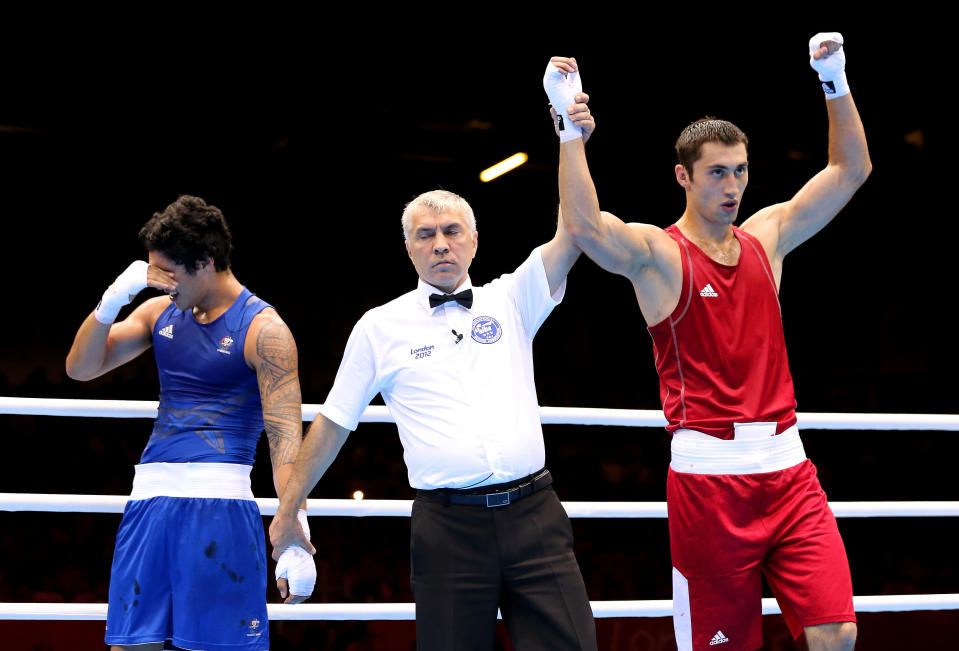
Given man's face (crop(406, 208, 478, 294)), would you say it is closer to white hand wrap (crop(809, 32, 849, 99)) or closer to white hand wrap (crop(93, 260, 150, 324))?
white hand wrap (crop(93, 260, 150, 324))

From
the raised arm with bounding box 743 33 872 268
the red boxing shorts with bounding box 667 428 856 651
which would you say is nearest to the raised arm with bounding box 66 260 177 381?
the red boxing shorts with bounding box 667 428 856 651

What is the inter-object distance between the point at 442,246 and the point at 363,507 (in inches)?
31.2

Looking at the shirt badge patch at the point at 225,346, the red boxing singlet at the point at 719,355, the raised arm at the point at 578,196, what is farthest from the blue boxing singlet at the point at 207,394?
the red boxing singlet at the point at 719,355

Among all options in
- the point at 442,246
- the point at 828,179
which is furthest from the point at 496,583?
the point at 828,179

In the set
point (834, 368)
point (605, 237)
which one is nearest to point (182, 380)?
point (605, 237)

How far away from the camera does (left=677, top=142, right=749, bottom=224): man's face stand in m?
2.53

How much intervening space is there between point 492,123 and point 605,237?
5.91 metres

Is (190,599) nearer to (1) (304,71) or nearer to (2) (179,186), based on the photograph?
(1) (304,71)

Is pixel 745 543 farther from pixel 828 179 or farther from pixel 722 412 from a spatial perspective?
pixel 828 179

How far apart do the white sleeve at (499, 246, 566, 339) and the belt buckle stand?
405 millimetres

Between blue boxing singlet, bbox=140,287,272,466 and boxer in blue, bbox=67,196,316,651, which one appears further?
blue boxing singlet, bbox=140,287,272,466

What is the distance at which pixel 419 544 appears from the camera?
2.22m

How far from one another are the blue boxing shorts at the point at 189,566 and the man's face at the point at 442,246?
68cm

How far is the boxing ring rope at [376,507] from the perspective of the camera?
8.54 ft
